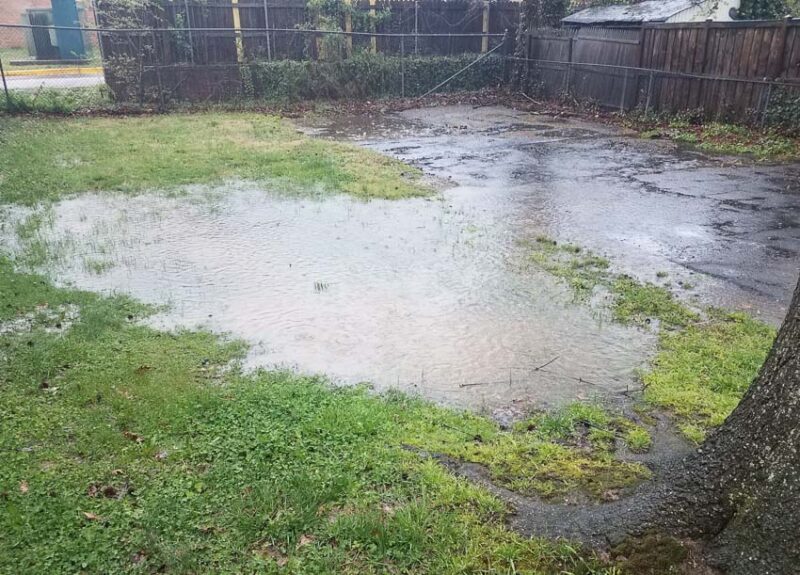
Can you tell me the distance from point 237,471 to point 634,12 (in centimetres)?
1751

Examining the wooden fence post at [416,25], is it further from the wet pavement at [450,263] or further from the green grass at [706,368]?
the green grass at [706,368]

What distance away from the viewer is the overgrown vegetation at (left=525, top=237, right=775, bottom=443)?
3988 millimetres

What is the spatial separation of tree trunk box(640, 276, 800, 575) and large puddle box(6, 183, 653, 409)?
1608 mm

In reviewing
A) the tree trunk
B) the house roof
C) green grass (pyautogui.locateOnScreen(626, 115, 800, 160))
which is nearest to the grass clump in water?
the tree trunk

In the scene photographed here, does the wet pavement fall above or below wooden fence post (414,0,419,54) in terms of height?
below

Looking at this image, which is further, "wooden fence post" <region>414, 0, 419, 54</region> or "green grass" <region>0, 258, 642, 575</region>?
"wooden fence post" <region>414, 0, 419, 54</region>

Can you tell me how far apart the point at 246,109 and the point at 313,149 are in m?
6.03

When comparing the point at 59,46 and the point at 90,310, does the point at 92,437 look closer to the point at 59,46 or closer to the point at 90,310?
the point at 90,310

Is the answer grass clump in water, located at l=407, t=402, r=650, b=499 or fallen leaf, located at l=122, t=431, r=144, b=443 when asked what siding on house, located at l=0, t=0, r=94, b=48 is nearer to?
fallen leaf, located at l=122, t=431, r=144, b=443

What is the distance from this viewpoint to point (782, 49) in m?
12.4

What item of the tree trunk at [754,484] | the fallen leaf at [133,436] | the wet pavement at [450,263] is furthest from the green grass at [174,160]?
the tree trunk at [754,484]

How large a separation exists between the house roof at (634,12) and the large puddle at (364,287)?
34.5ft

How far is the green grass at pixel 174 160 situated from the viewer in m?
9.27

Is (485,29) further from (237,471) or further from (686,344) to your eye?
(237,471)
